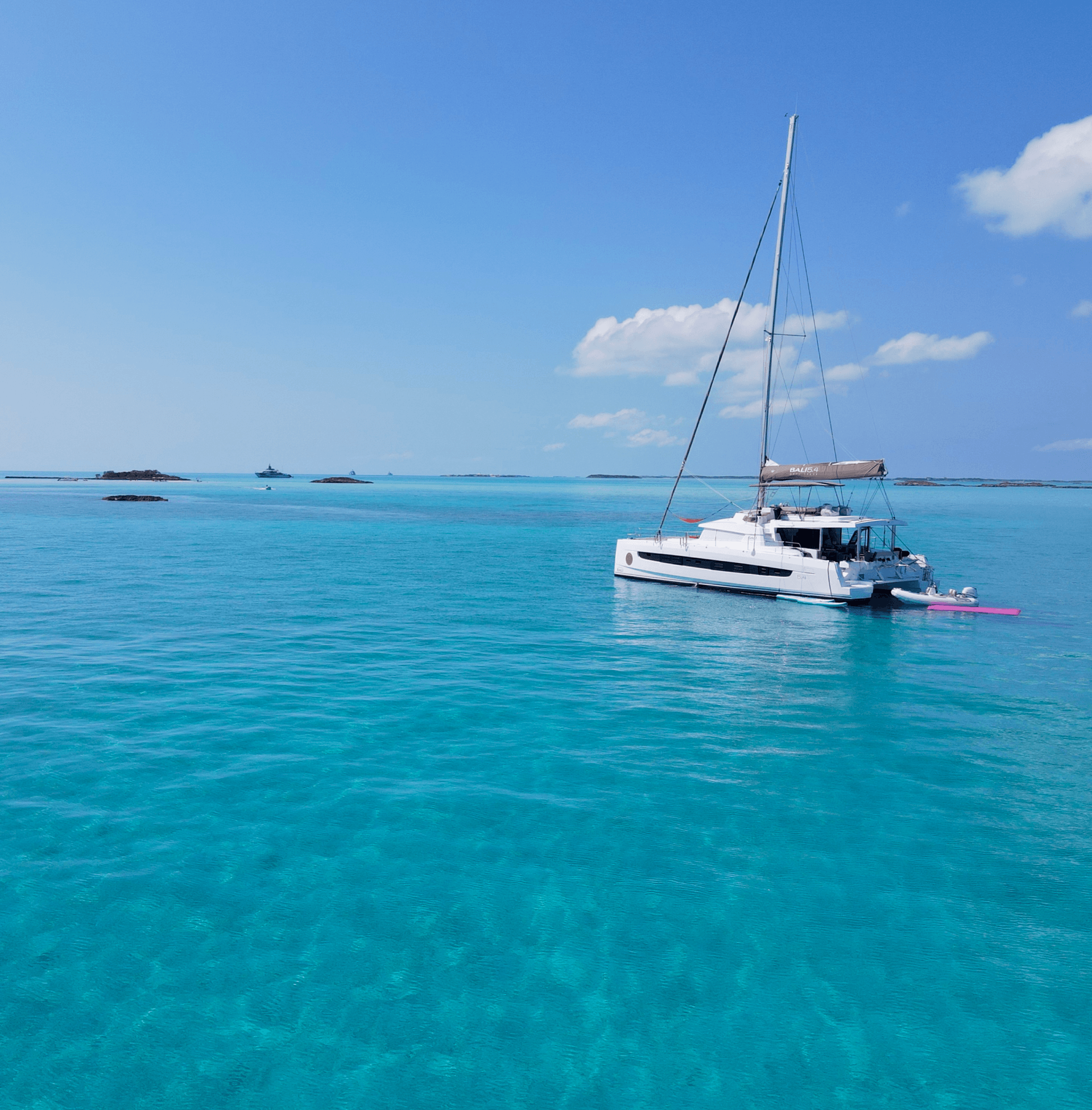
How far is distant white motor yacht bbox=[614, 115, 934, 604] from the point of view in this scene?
3112 cm

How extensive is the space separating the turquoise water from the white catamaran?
8797mm

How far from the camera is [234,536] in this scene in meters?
58.9

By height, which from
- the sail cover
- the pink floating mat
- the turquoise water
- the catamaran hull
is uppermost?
the sail cover

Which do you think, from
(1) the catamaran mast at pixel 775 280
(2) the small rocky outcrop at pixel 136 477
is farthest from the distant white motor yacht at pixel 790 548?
(2) the small rocky outcrop at pixel 136 477

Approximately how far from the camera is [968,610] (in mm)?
30219

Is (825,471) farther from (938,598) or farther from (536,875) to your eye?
(536,875)

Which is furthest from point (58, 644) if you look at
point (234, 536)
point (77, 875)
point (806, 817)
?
point (234, 536)

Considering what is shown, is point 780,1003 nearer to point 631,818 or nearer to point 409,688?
point 631,818

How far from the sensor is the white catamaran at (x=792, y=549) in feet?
102

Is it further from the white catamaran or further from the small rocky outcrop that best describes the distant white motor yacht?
the small rocky outcrop

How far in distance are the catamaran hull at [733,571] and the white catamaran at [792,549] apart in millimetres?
39

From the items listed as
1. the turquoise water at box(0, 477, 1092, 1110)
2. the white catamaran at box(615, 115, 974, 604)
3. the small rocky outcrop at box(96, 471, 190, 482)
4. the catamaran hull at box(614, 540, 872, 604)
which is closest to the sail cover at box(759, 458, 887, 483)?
the white catamaran at box(615, 115, 974, 604)

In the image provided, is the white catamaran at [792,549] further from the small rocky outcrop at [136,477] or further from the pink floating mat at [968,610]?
the small rocky outcrop at [136,477]

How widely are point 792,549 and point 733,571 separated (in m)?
3.17
